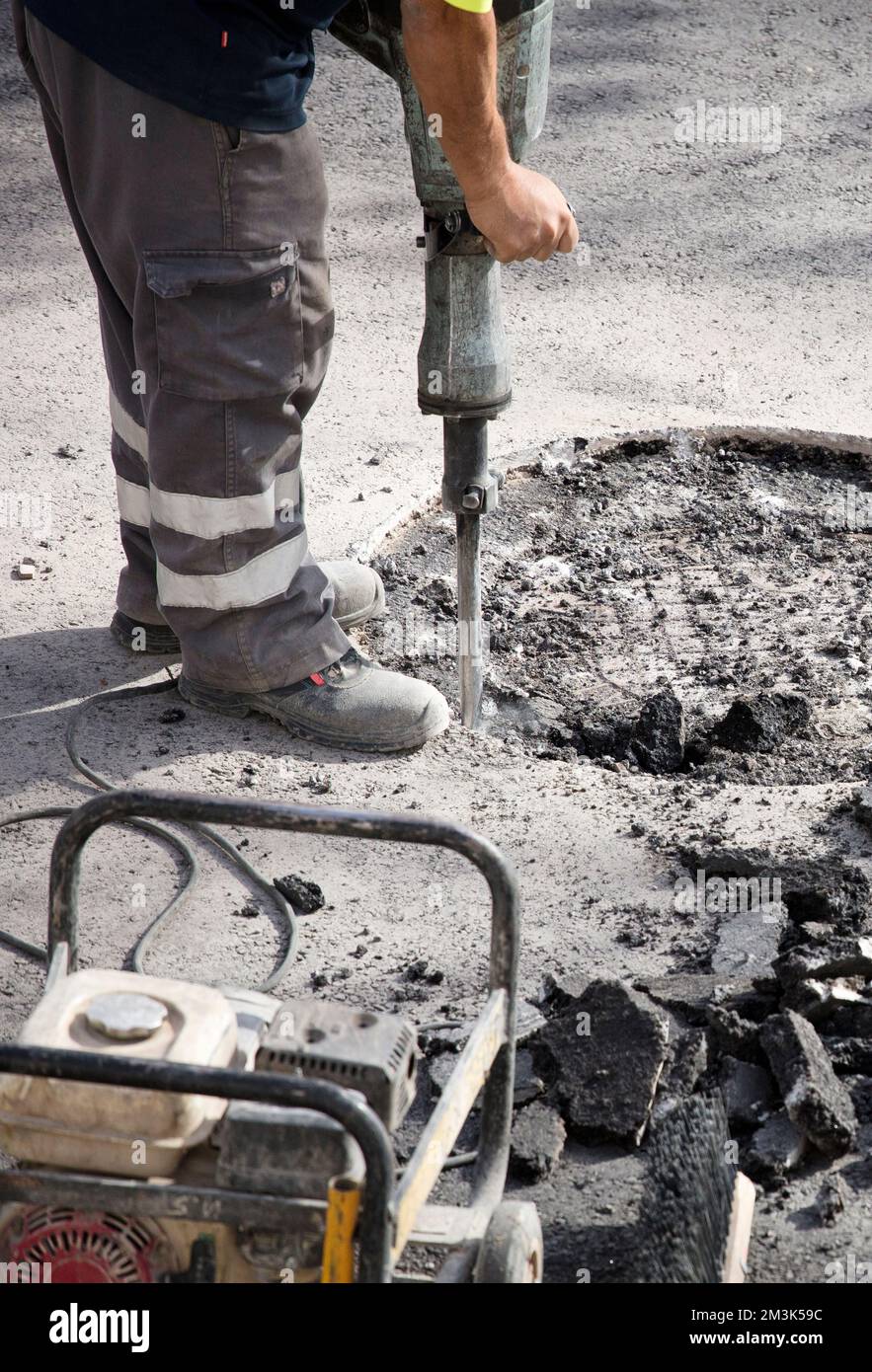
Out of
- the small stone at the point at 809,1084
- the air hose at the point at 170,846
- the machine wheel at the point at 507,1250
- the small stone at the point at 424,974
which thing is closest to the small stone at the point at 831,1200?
the small stone at the point at 809,1084

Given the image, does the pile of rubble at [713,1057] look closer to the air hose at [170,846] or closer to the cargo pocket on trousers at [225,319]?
the air hose at [170,846]

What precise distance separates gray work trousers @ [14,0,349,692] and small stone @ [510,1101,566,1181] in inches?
50.8

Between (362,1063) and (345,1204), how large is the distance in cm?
16

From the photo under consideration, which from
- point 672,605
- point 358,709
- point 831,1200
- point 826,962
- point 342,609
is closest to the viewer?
point 831,1200

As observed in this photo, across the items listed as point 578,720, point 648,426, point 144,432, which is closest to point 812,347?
point 648,426

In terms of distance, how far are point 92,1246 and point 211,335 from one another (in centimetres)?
183

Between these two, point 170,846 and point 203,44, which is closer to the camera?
point 203,44

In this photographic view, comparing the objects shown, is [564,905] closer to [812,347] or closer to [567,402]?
[567,402]

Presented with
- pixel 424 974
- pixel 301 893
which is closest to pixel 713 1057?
pixel 424 974

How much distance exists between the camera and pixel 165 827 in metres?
3.01

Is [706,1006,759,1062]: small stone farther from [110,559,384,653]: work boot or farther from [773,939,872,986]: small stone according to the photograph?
[110,559,384,653]: work boot

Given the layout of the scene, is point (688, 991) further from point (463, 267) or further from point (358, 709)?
point (463, 267)

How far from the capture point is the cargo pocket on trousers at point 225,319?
2869 mm

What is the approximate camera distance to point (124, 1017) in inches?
66.2
